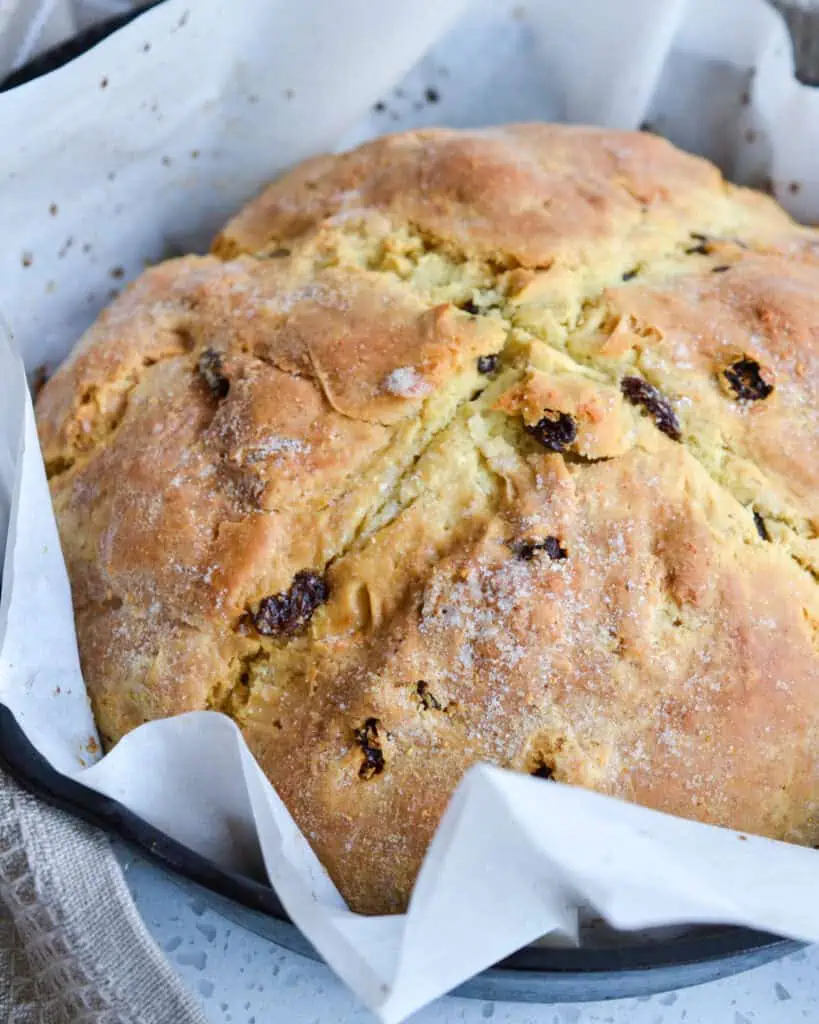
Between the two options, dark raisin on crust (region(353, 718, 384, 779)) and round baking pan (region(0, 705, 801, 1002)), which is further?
dark raisin on crust (region(353, 718, 384, 779))

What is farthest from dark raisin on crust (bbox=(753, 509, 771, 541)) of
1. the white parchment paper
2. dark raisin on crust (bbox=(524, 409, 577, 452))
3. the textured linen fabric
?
the textured linen fabric

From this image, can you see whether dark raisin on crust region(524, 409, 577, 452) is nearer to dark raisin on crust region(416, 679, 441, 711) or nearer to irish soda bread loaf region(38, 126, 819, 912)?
irish soda bread loaf region(38, 126, 819, 912)

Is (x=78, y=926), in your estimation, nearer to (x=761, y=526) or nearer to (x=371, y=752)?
(x=371, y=752)

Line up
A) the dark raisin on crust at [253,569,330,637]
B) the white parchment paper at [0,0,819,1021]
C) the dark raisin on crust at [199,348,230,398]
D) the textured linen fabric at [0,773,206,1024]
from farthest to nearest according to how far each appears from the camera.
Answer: the dark raisin on crust at [199,348,230,398]
the dark raisin on crust at [253,569,330,637]
the textured linen fabric at [0,773,206,1024]
the white parchment paper at [0,0,819,1021]

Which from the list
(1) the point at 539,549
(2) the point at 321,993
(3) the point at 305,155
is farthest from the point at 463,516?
(3) the point at 305,155

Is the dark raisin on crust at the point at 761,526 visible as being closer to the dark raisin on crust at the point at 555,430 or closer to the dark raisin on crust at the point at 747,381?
the dark raisin on crust at the point at 747,381

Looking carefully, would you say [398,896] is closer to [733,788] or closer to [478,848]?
[478,848]

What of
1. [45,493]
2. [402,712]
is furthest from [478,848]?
[45,493]


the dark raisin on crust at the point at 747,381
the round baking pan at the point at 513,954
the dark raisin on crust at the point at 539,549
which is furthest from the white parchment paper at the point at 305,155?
the dark raisin on crust at the point at 747,381
